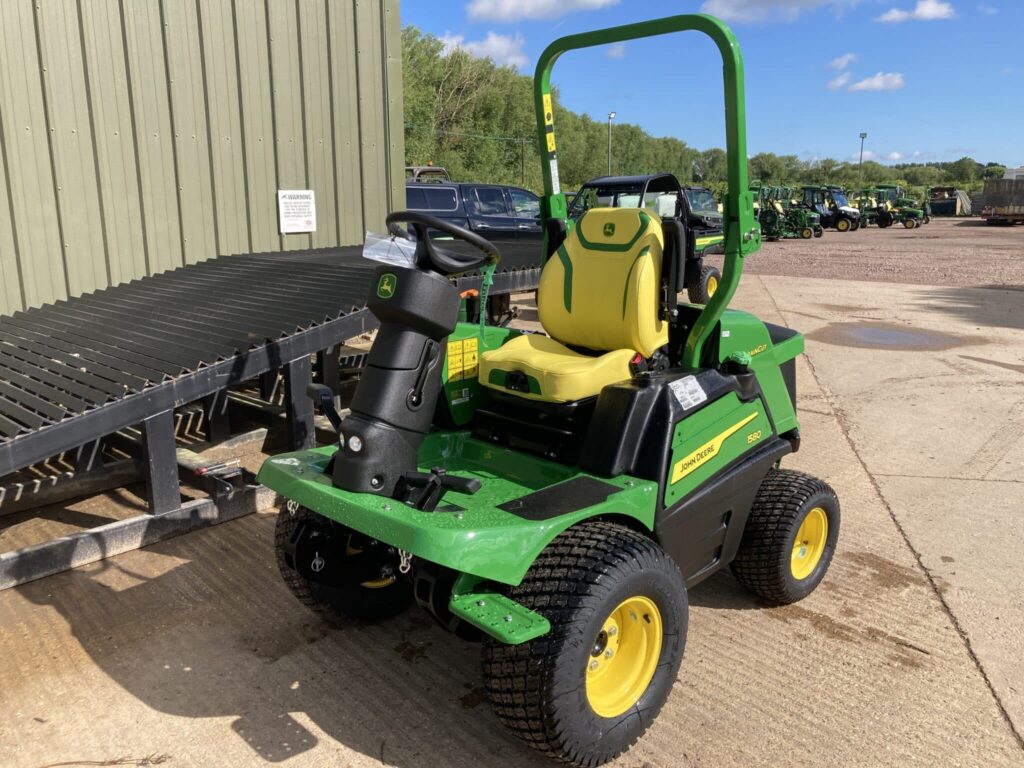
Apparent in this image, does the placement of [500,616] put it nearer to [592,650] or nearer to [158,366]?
[592,650]

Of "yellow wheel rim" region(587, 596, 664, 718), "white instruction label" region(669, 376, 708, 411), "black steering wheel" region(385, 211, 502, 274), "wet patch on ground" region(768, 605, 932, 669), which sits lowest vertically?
"wet patch on ground" region(768, 605, 932, 669)

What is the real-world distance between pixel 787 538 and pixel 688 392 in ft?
2.71

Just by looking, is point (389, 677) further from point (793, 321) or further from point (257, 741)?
point (793, 321)

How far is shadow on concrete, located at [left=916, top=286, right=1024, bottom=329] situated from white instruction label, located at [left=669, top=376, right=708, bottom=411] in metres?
8.90

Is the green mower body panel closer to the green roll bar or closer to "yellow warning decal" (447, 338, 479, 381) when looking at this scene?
"yellow warning decal" (447, 338, 479, 381)

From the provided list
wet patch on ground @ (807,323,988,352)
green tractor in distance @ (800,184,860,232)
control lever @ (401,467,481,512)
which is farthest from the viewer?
green tractor in distance @ (800,184,860,232)

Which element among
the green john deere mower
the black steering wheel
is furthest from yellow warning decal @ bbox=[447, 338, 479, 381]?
the black steering wheel

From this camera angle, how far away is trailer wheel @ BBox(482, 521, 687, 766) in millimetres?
2205

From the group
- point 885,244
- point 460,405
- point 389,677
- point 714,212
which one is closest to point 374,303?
point 460,405

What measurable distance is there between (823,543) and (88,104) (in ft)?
18.3

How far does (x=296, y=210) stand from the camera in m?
7.12

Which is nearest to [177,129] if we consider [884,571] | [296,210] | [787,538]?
[296,210]

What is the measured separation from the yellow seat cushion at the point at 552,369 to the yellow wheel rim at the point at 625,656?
2.53 ft

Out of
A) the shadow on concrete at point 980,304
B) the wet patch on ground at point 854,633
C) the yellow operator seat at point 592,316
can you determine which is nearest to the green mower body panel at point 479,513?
the yellow operator seat at point 592,316
